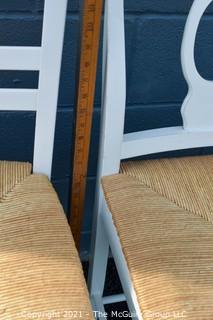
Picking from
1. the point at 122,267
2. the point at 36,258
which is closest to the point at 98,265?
the point at 122,267

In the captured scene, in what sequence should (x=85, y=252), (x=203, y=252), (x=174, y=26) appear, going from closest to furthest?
(x=203, y=252)
(x=174, y=26)
(x=85, y=252)

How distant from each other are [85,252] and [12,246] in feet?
2.38

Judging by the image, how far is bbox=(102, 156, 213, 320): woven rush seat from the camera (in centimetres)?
71

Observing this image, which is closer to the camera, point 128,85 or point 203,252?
point 203,252

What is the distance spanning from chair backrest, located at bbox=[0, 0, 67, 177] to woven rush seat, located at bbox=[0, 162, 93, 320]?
87 millimetres

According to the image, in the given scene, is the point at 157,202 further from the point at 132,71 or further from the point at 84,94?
the point at 132,71

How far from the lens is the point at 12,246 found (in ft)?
2.46

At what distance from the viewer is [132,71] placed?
1.17m

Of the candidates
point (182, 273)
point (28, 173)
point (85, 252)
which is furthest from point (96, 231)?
point (85, 252)

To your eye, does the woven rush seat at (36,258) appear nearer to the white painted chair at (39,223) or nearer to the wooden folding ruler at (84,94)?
the white painted chair at (39,223)

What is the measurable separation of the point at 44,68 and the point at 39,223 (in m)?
0.25

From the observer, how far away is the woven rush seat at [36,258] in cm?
67

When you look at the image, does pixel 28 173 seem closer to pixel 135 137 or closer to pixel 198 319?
pixel 135 137

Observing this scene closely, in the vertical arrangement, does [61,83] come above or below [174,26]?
below
